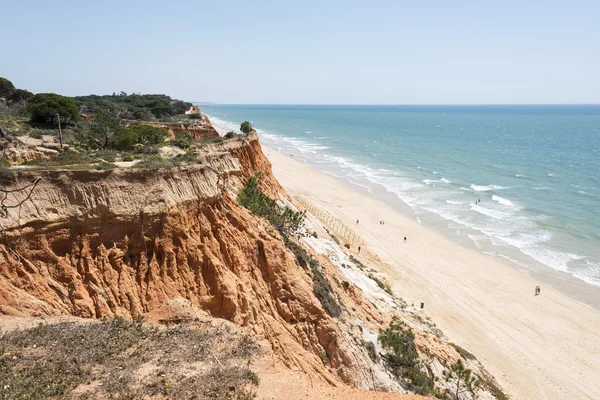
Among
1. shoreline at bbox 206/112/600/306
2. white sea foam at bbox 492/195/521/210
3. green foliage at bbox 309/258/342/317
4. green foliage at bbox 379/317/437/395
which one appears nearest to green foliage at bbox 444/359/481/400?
green foliage at bbox 379/317/437/395

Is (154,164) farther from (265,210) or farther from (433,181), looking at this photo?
(433,181)


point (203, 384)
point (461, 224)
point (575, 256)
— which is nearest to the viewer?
point (203, 384)

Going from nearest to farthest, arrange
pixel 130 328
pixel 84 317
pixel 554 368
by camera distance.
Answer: pixel 130 328 → pixel 84 317 → pixel 554 368

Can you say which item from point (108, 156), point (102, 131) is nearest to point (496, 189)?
point (102, 131)

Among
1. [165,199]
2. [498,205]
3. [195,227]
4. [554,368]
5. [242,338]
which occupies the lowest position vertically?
[554,368]

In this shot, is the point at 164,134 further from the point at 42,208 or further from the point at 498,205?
the point at 498,205

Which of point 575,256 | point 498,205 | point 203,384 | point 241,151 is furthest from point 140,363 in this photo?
point 498,205

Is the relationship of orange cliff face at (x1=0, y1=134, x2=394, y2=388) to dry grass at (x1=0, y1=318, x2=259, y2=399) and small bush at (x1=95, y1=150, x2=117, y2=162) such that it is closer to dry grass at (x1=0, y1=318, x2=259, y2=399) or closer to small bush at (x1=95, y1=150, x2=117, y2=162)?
Result: dry grass at (x1=0, y1=318, x2=259, y2=399)
